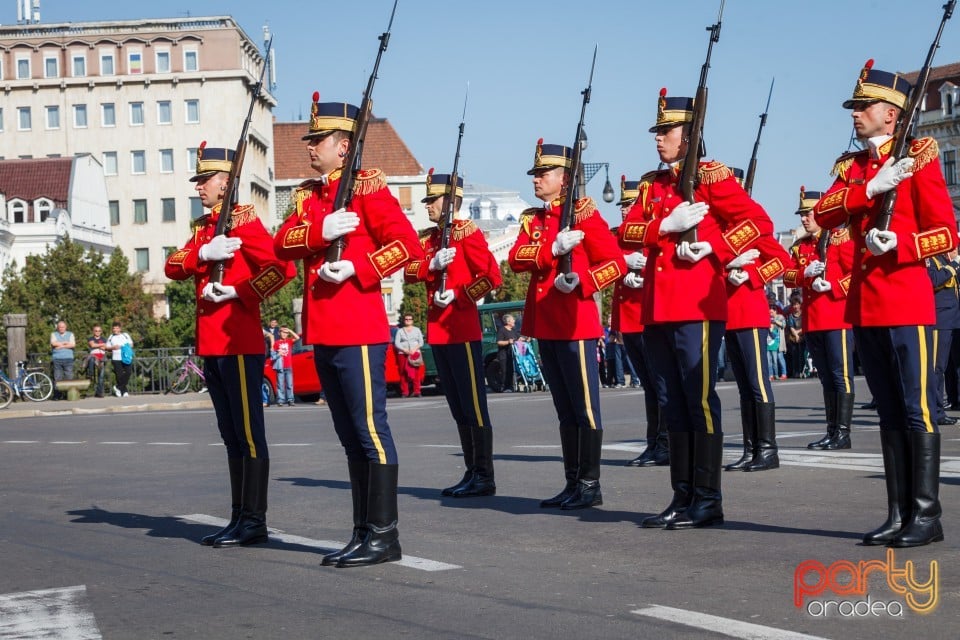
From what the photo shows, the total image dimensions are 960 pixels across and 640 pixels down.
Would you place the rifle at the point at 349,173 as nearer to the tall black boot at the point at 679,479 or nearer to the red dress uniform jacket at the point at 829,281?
the tall black boot at the point at 679,479

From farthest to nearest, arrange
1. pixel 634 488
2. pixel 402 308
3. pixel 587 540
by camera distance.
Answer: pixel 402 308
pixel 634 488
pixel 587 540

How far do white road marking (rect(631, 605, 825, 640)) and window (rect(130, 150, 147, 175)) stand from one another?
109043 millimetres

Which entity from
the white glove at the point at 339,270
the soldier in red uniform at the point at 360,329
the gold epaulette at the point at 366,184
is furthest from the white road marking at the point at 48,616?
the gold epaulette at the point at 366,184

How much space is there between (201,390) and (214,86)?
74027 mm

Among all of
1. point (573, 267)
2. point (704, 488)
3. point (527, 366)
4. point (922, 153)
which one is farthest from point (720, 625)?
point (527, 366)

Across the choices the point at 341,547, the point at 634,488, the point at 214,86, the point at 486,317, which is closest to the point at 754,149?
the point at 634,488

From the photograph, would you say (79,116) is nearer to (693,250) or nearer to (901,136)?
(693,250)

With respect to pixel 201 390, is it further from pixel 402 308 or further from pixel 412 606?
pixel 402 308

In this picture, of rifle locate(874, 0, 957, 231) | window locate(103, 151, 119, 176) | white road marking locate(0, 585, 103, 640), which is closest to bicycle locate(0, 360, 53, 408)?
white road marking locate(0, 585, 103, 640)

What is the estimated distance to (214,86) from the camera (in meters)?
110

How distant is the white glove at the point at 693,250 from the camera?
860cm

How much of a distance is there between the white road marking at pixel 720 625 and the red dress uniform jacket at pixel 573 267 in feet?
12.8

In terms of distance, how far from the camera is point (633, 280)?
13258 millimetres

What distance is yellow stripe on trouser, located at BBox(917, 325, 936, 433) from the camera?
7754mm
